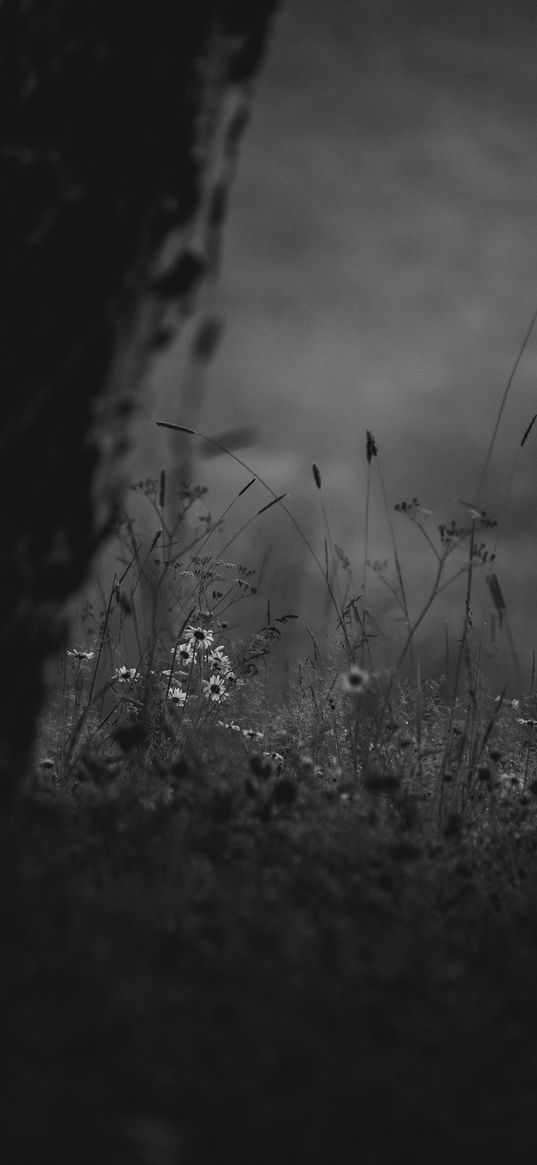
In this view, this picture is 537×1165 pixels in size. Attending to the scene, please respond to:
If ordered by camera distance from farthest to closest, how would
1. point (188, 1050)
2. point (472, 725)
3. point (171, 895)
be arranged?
1. point (472, 725)
2. point (171, 895)
3. point (188, 1050)

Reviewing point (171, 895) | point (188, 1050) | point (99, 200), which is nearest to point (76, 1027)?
point (188, 1050)

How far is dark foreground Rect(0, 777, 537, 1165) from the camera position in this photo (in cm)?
144

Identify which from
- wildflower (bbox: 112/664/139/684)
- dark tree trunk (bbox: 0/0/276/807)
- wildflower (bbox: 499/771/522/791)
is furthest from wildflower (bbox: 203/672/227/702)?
dark tree trunk (bbox: 0/0/276/807)

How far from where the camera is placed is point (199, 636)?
551 cm

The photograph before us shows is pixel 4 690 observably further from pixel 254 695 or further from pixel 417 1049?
pixel 254 695

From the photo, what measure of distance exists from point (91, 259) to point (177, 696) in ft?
11.8

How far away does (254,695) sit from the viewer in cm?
550

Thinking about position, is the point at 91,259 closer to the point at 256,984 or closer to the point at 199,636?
the point at 256,984

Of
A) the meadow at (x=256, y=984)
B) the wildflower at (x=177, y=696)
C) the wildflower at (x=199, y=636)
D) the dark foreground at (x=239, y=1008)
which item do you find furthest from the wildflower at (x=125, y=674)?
the dark foreground at (x=239, y=1008)

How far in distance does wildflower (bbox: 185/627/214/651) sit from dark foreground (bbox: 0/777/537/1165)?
280 centimetres

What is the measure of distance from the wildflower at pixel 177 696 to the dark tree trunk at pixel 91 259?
3224mm

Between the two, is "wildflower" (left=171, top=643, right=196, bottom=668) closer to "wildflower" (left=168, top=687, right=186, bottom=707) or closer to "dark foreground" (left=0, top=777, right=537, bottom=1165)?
"wildflower" (left=168, top=687, right=186, bottom=707)

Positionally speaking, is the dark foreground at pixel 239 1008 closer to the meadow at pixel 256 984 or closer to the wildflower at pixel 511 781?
the meadow at pixel 256 984

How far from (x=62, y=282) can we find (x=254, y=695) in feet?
12.0
